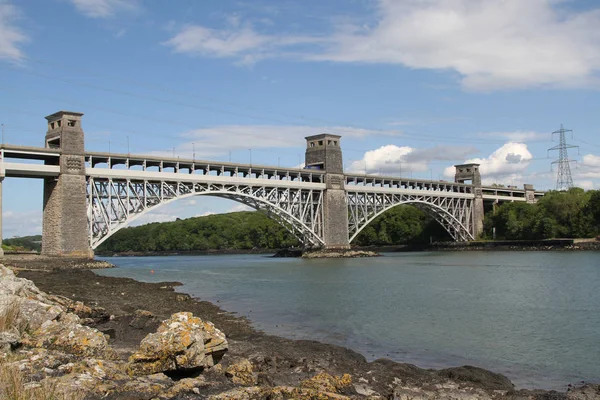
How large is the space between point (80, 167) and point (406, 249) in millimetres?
64805

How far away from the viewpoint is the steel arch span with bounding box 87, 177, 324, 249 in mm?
47219

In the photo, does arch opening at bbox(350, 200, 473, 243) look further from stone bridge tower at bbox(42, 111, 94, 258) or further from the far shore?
stone bridge tower at bbox(42, 111, 94, 258)

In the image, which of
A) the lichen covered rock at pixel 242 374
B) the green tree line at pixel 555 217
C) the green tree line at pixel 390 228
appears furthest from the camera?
the green tree line at pixel 390 228

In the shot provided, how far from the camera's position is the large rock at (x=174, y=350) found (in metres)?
8.10

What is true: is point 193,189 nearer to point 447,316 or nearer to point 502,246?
point 447,316

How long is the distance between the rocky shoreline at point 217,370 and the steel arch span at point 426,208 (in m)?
57.8

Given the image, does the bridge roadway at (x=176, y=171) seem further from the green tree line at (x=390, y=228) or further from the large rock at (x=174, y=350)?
the large rock at (x=174, y=350)

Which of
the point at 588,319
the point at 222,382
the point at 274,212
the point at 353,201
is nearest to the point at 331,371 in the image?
the point at 222,382

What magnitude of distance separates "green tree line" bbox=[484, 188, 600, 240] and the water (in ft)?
151

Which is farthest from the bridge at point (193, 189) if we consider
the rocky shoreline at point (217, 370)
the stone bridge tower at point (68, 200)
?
the rocky shoreline at point (217, 370)

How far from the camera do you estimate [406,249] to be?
9844 centimetres

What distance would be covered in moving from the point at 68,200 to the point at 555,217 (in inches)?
2649

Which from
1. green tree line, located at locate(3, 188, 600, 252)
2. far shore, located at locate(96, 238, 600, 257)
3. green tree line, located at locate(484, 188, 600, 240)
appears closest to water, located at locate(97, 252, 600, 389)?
far shore, located at locate(96, 238, 600, 257)

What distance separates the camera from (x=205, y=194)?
178 feet
